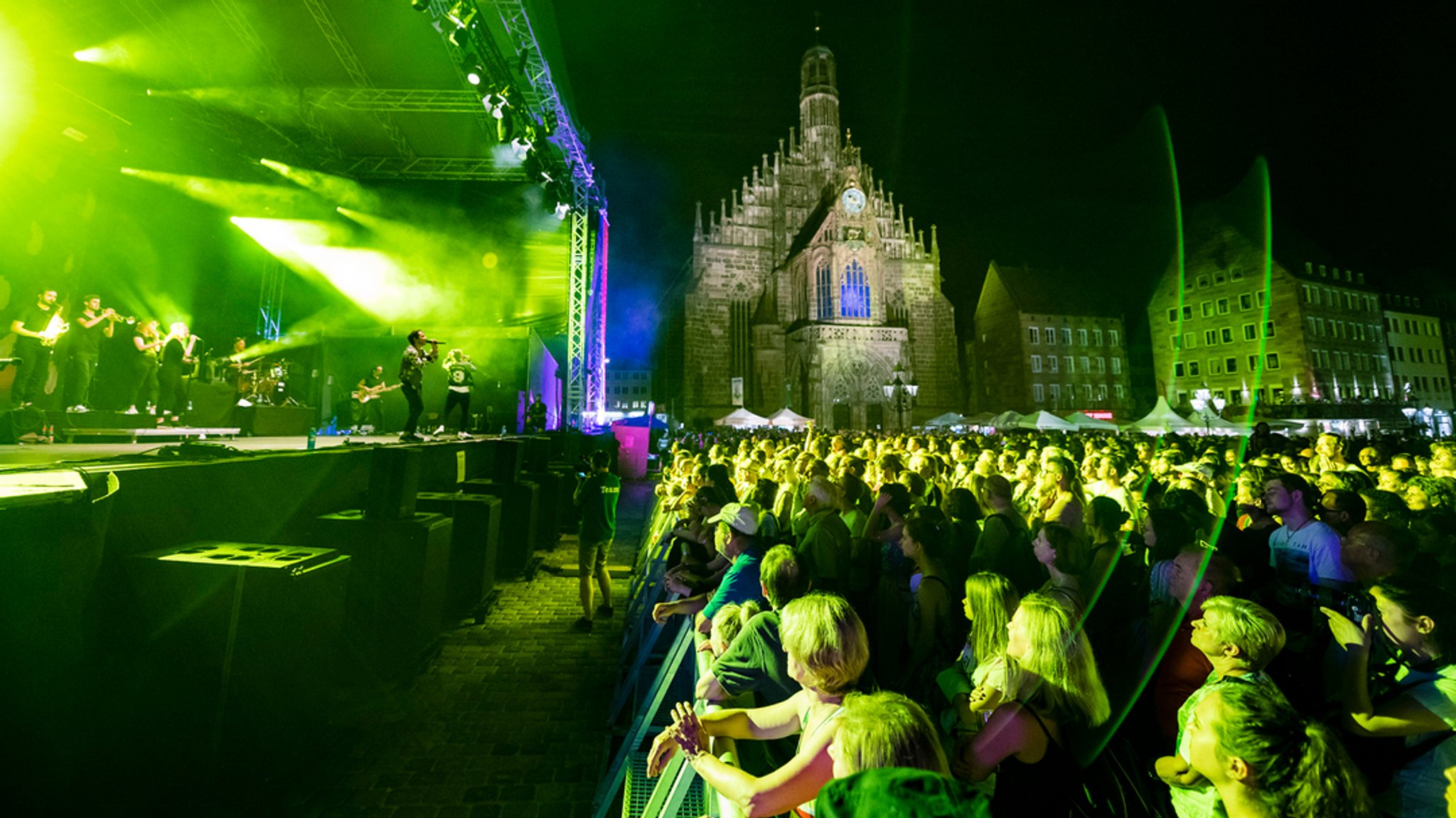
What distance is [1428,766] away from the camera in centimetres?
205

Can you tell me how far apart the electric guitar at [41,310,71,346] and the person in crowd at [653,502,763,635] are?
31.6 feet

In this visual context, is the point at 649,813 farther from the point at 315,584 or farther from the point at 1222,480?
the point at 1222,480

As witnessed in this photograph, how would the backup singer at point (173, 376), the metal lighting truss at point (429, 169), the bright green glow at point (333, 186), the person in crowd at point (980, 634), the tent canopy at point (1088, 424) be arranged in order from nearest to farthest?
the person in crowd at point (980, 634)
the backup singer at point (173, 376)
the bright green glow at point (333, 186)
the metal lighting truss at point (429, 169)
the tent canopy at point (1088, 424)

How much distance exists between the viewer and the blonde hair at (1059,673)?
6.51 feet

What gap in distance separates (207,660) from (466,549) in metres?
3.42

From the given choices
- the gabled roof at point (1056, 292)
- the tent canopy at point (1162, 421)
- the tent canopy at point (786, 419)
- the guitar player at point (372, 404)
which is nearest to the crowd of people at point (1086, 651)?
the guitar player at point (372, 404)

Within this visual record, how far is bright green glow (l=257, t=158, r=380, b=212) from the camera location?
13.7m

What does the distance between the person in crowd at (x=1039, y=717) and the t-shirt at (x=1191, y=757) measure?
0.91ft

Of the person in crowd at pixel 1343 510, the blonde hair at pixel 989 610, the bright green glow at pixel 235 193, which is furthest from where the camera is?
the bright green glow at pixel 235 193

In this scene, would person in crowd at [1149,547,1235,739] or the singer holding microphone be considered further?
the singer holding microphone

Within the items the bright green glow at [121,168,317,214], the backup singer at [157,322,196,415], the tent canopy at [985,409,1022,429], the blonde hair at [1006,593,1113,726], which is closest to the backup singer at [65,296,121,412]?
the backup singer at [157,322,196,415]

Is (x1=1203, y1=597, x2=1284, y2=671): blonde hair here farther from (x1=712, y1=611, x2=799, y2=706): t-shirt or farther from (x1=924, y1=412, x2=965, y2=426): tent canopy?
(x1=924, y1=412, x2=965, y2=426): tent canopy

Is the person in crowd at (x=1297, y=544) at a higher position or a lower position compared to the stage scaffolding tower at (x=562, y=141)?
lower

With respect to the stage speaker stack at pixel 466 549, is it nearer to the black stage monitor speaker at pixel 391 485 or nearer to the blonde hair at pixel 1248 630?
the black stage monitor speaker at pixel 391 485
